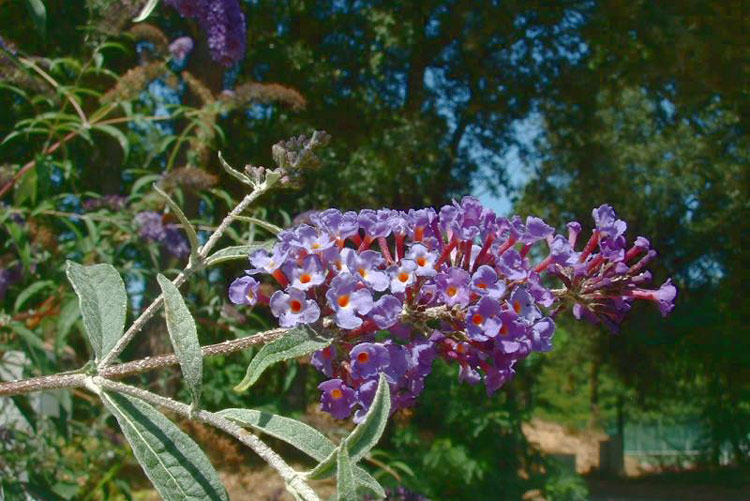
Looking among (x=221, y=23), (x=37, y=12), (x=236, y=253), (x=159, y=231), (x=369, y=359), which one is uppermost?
(x=221, y=23)

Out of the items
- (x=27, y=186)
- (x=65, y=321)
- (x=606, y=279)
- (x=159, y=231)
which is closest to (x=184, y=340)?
(x=606, y=279)

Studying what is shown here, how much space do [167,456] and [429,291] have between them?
0.89 ft

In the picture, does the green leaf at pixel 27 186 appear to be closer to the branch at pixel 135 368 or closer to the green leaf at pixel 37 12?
the green leaf at pixel 37 12

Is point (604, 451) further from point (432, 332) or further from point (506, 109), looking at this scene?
point (432, 332)

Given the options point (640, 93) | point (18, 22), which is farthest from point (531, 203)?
point (18, 22)

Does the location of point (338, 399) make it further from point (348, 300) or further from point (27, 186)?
point (27, 186)

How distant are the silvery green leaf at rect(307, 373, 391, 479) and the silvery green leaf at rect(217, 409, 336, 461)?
0.16ft

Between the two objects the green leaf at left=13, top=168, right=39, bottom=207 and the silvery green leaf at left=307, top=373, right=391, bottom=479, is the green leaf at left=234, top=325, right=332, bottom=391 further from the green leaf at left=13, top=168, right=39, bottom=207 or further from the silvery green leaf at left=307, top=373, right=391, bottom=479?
the green leaf at left=13, top=168, right=39, bottom=207

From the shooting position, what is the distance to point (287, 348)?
68cm

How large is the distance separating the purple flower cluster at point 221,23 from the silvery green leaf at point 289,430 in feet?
5.06

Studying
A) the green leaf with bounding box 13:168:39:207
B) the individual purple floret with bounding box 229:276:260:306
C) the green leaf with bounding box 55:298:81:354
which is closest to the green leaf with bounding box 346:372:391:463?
the individual purple floret with bounding box 229:276:260:306

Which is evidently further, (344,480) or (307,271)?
(307,271)

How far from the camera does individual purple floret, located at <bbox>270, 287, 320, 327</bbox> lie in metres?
0.69

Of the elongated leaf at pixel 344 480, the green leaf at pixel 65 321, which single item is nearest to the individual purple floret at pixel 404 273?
the elongated leaf at pixel 344 480
